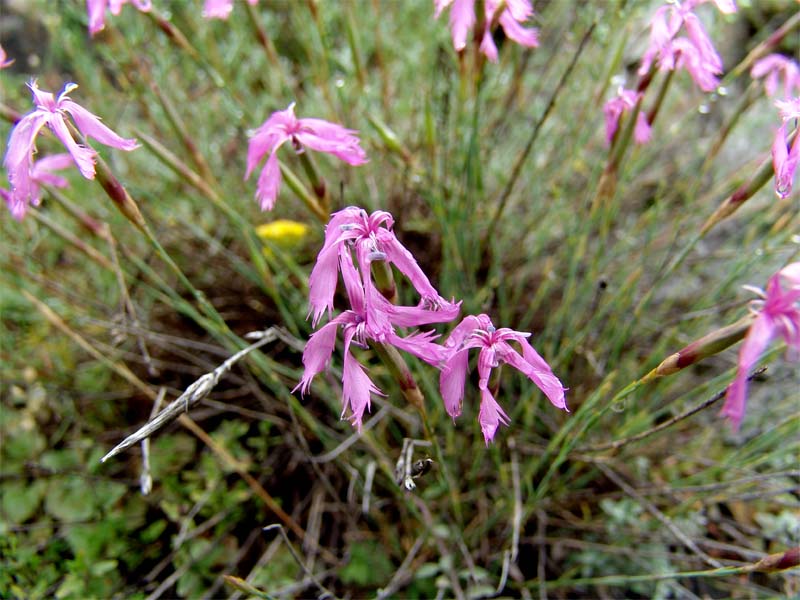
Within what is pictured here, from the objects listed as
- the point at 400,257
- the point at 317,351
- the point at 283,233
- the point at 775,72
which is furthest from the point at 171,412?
the point at 775,72

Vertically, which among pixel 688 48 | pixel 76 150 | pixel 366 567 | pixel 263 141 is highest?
pixel 688 48

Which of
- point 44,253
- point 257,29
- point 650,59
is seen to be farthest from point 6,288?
point 650,59

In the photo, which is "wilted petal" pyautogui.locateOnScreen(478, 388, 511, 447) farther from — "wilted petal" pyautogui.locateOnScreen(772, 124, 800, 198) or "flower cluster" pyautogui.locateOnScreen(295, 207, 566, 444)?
"wilted petal" pyautogui.locateOnScreen(772, 124, 800, 198)

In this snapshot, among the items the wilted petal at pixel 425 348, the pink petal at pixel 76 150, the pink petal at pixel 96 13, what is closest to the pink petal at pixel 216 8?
the pink petal at pixel 96 13

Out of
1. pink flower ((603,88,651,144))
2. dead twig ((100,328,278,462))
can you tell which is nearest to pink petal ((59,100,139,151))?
dead twig ((100,328,278,462))

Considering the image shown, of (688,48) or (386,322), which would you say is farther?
(688,48)

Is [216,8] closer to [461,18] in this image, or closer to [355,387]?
[461,18]

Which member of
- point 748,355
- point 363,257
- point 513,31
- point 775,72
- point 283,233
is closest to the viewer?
point 748,355

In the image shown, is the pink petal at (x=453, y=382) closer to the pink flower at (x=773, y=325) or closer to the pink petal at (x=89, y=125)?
the pink flower at (x=773, y=325)
